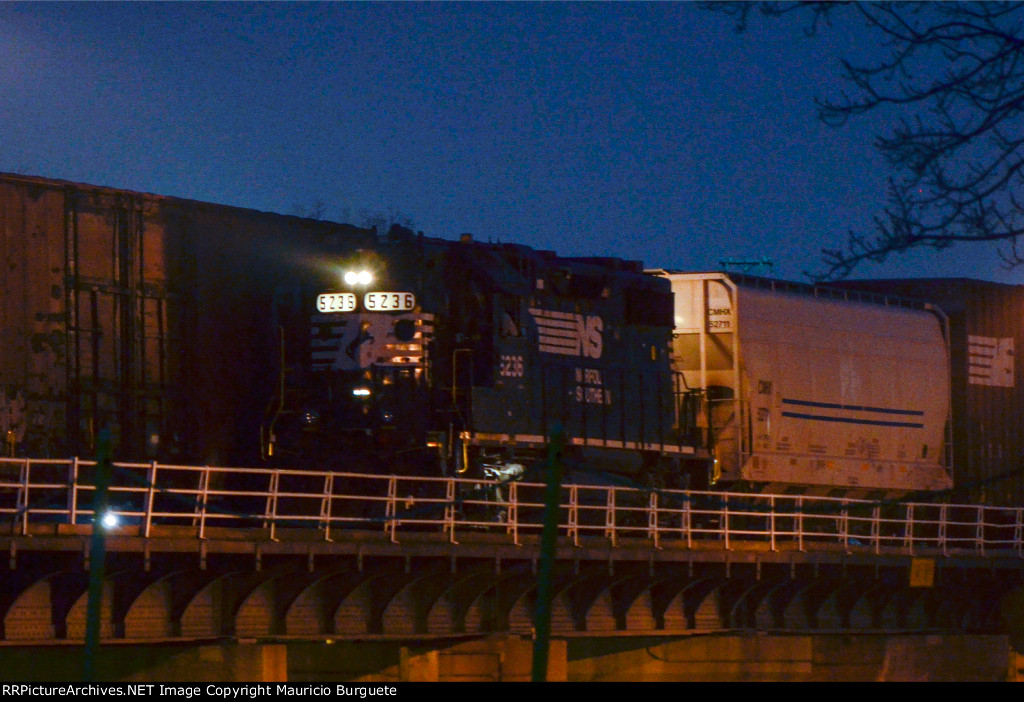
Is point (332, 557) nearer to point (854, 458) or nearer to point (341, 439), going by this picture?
point (341, 439)

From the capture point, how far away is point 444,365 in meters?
21.5

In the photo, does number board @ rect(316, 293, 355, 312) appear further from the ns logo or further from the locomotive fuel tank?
the locomotive fuel tank

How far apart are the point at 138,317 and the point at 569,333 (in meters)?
6.34

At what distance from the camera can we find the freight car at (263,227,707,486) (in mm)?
21125

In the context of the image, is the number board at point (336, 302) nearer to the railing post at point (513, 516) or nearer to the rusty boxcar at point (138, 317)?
the rusty boxcar at point (138, 317)

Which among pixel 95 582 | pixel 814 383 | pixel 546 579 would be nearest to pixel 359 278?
pixel 814 383

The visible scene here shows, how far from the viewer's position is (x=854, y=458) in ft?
90.5

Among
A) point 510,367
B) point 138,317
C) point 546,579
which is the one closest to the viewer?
point 546,579

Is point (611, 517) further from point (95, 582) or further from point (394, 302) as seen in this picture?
point (95, 582)

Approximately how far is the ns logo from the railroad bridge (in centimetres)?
222

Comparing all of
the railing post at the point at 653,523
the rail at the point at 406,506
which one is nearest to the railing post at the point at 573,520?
the rail at the point at 406,506

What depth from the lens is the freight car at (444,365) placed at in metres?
21.1

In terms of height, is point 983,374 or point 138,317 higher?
point 138,317
